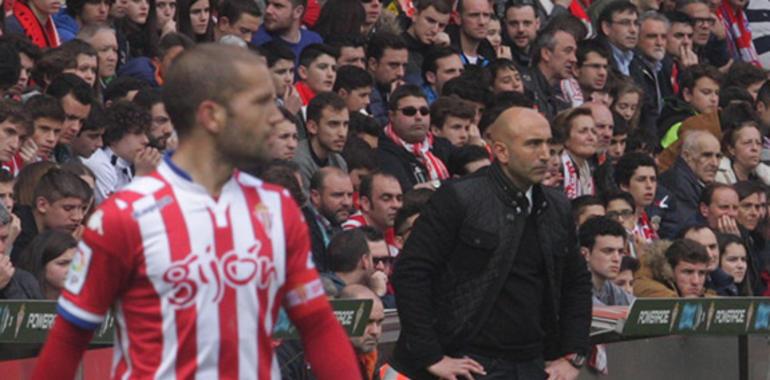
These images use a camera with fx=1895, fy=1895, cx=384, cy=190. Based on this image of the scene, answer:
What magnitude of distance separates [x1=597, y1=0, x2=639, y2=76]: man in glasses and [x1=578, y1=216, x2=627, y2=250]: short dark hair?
20.7 ft

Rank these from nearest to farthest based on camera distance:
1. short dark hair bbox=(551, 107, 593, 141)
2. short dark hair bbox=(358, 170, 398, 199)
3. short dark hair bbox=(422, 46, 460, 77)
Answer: short dark hair bbox=(358, 170, 398, 199) < short dark hair bbox=(551, 107, 593, 141) < short dark hair bbox=(422, 46, 460, 77)

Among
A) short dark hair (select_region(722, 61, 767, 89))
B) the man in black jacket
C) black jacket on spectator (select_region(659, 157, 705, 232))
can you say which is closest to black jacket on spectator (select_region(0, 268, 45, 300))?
the man in black jacket

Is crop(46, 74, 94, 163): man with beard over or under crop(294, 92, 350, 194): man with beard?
over

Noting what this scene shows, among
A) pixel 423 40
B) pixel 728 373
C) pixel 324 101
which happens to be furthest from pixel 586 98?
pixel 728 373

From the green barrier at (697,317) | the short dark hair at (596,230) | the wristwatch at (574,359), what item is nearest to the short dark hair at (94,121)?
the short dark hair at (596,230)

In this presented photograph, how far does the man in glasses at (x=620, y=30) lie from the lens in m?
19.2

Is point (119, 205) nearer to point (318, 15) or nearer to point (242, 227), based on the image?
point (242, 227)

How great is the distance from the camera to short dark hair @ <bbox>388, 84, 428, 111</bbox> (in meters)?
14.6

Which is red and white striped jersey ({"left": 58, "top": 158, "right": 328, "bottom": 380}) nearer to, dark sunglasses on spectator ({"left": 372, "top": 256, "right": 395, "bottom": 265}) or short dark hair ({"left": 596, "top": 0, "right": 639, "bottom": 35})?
dark sunglasses on spectator ({"left": 372, "top": 256, "right": 395, "bottom": 265})

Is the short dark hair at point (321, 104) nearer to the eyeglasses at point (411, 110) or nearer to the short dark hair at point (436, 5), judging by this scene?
the eyeglasses at point (411, 110)

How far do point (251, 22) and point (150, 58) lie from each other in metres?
0.97

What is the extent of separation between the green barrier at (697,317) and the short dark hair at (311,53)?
5.27 m

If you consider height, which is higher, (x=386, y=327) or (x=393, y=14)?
(x=386, y=327)

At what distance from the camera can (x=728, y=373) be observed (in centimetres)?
1129
